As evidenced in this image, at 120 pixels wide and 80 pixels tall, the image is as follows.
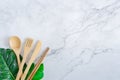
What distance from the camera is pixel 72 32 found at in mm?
1024

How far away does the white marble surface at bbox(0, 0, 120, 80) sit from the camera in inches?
39.4

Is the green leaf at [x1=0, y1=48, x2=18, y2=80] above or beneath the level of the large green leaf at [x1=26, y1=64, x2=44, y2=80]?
above

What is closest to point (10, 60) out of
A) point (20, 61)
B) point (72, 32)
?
point (20, 61)

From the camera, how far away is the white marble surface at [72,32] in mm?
1000

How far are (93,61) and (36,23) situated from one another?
10.3 inches

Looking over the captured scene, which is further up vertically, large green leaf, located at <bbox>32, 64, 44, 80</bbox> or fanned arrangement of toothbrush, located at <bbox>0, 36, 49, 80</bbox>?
fanned arrangement of toothbrush, located at <bbox>0, 36, 49, 80</bbox>

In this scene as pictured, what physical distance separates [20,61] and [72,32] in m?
0.22

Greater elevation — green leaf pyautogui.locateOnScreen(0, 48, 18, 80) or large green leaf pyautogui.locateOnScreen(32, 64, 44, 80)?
green leaf pyautogui.locateOnScreen(0, 48, 18, 80)

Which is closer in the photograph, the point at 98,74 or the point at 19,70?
the point at 19,70

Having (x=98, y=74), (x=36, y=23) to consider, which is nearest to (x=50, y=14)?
(x=36, y=23)

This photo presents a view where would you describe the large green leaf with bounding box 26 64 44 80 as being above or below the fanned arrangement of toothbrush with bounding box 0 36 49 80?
below

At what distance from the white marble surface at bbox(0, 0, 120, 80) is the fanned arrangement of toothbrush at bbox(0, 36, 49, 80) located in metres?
0.03

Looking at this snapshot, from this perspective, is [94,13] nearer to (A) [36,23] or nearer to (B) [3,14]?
(A) [36,23]

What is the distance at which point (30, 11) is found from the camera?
39.4 inches
